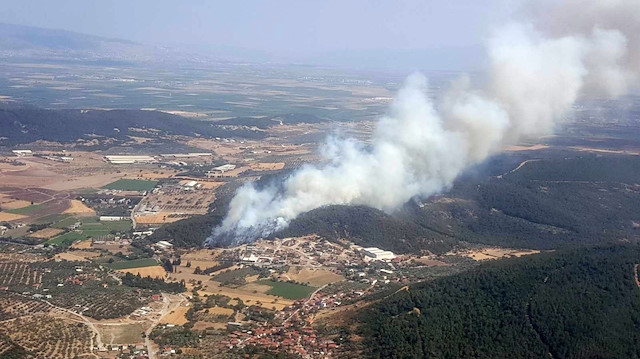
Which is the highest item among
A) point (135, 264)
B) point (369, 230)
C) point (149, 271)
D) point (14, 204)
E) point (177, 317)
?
point (369, 230)

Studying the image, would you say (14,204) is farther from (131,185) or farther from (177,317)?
(177,317)

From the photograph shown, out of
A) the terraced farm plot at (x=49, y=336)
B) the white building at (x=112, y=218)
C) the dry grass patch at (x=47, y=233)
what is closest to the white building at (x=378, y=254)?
the terraced farm plot at (x=49, y=336)

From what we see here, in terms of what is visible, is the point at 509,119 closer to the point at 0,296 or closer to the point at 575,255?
the point at 575,255

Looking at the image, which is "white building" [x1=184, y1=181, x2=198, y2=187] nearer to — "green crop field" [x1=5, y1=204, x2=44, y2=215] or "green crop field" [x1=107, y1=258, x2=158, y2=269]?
"green crop field" [x1=5, y1=204, x2=44, y2=215]

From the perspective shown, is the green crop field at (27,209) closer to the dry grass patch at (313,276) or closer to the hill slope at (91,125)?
the dry grass patch at (313,276)

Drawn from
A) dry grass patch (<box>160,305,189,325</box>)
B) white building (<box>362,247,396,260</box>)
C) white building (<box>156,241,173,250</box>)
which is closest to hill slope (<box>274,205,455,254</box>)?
white building (<box>362,247,396,260</box>)

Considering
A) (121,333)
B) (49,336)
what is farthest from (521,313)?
(49,336)
